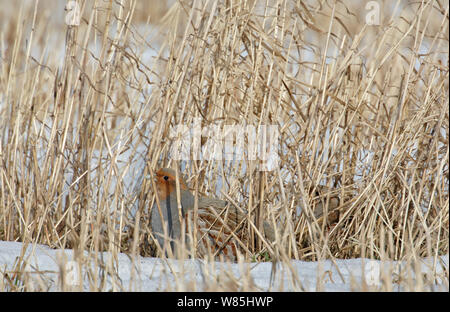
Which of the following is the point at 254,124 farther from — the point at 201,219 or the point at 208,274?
the point at 208,274

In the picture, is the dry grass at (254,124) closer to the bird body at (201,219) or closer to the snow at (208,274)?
the bird body at (201,219)

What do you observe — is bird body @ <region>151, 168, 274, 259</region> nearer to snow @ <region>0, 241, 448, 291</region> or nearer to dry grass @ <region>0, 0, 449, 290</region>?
dry grass @ <region>0, 0, 449, 290</region>

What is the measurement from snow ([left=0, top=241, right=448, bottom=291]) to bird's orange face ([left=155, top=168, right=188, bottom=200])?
420 millimetres

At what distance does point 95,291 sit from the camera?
238cm

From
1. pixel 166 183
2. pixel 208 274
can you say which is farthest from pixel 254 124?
pixel 208 274

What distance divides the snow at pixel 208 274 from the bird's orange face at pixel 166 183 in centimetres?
42

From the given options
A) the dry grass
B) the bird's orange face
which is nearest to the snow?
the dry grass

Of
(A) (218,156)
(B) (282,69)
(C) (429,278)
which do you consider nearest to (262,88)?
(B) (282,69)

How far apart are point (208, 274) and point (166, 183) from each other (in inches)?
37.0

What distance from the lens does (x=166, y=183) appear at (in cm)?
325

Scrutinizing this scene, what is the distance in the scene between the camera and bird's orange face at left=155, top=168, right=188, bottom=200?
3209 mm

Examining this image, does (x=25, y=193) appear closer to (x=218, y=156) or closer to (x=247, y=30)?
(x=218, y=156)

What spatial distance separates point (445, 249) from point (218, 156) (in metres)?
1.25
